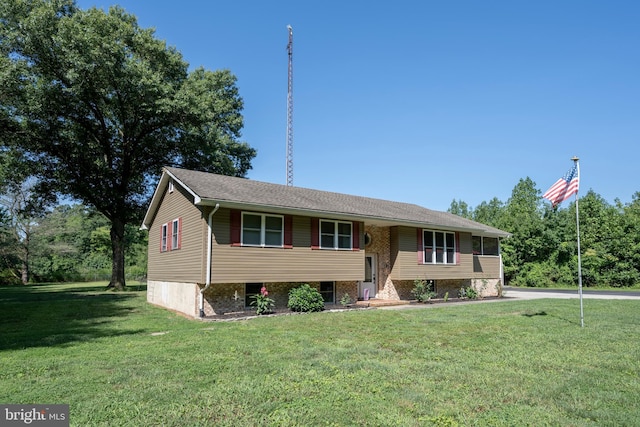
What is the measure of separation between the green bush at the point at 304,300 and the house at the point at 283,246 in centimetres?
43

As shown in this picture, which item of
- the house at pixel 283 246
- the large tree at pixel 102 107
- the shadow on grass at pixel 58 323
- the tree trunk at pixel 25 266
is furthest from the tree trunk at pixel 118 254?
the tree trunk at pixel 25 266

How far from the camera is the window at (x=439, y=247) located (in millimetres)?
18141

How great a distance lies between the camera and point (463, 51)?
14391mm

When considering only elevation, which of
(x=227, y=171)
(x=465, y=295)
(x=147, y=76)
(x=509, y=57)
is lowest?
(x=465, y=295)

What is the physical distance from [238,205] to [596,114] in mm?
14442

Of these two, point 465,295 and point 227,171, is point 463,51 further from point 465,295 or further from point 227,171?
point 227,171

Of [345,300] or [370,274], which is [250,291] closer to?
[345,300]

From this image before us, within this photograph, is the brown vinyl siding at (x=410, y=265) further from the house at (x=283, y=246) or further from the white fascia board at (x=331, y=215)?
the white fascia board at (x=331, y=215)

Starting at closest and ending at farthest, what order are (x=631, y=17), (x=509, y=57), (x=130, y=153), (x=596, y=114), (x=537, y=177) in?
(x=631, y=17)
(x=509, y=57)
(x=596, y=114)
(x=130, y=153)
(x=537, y=177)

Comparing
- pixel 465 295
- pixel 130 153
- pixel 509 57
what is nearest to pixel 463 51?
pixel 509 57

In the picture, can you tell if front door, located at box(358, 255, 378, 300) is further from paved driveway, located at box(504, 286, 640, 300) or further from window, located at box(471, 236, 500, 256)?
paved driveway, located at box(504, 286, 640, 300)

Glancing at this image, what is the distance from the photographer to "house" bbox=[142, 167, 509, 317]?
1237cm

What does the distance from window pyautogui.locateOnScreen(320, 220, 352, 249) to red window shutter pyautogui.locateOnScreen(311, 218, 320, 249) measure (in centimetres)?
22

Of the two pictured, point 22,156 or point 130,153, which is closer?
point 22,156
